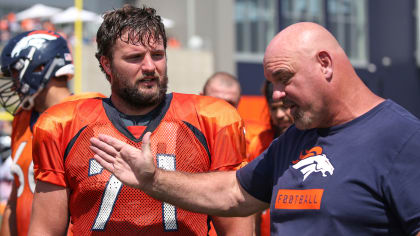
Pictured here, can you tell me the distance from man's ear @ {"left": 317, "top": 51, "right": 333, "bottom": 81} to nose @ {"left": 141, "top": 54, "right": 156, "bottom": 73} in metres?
0.88

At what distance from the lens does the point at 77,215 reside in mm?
3123

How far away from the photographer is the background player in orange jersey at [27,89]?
4066 mm

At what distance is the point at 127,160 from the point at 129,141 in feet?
1.34

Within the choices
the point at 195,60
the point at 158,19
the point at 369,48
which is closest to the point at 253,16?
the point at 195,60

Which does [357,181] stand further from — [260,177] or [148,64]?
[148,64]

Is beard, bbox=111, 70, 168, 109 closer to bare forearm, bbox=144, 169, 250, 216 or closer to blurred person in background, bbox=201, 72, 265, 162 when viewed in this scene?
bare forearm, bbox=144, 169, 250, 216

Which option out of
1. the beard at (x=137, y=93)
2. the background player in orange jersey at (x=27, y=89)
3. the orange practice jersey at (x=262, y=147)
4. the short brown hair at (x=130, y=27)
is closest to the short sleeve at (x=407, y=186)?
the beard at (x=137, y=93)

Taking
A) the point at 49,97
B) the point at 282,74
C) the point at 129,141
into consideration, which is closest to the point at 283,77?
the point at 282,74

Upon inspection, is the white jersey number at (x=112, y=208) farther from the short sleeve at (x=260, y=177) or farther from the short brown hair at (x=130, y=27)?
the short brown hair at (x=130, y=27)

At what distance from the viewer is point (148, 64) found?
309cm

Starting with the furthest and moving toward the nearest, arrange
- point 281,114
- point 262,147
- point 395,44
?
point 395,44, point 262,147, point 281,114

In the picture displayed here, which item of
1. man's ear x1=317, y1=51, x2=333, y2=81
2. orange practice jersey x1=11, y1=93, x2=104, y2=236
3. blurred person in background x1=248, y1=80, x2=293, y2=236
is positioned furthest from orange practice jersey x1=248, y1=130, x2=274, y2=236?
man's ear x1=317, y1=51, x2=333, y2=81

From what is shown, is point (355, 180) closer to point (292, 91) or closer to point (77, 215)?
point (292, 91)

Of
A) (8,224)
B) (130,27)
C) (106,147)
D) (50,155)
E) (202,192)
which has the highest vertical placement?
(130,27)
